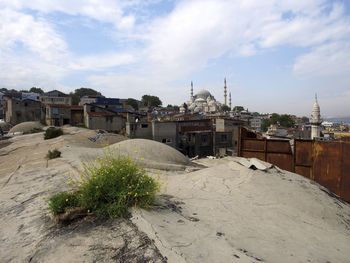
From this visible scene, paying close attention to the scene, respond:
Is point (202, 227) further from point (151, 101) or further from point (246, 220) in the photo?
point (151, 101)

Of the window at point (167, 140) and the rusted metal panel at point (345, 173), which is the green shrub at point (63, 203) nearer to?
the rusted metal panel at point (345, 173)

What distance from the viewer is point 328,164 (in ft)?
36.4

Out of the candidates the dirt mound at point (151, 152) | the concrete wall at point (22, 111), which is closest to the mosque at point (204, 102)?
the concrete wall at point (22, 111)

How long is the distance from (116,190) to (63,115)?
4079 cm

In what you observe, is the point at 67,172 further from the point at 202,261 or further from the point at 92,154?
the point at 202,261

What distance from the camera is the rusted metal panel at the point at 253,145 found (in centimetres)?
1262

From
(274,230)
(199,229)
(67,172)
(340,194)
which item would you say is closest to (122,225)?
(199,229)

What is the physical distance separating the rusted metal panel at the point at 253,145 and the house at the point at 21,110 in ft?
140

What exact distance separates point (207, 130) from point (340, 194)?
31069mm

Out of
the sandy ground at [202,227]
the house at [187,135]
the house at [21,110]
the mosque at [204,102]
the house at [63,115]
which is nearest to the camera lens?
the sandy ground at [202,227]

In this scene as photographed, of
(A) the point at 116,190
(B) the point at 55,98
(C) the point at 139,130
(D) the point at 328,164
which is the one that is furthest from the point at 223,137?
(A) the point at 116,190

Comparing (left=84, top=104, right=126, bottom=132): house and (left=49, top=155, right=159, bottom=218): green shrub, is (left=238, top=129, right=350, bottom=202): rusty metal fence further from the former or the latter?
(left=84, top=104, right=126, bottom=132): house

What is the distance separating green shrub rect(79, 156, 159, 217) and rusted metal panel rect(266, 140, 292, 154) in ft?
25.4

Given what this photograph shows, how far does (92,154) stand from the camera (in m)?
14.2
